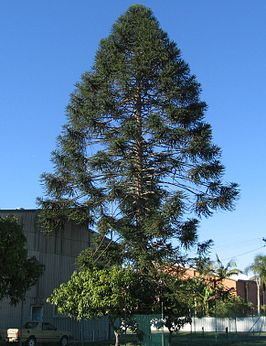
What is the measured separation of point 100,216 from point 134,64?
10914 mm

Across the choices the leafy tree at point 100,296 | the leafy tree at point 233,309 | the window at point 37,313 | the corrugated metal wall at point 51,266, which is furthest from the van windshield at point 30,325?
the leafy tree at point 233,309

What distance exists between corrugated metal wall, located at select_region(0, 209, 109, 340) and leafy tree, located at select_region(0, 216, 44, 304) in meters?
11.6

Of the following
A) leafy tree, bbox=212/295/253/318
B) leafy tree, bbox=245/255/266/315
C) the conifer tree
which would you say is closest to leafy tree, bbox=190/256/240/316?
the conifer tree

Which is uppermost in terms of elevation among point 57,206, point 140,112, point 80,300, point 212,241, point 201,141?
point 140,112

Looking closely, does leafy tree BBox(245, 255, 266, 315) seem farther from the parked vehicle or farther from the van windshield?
the van windshield

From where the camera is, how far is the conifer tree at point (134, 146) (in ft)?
117

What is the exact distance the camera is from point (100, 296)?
84.5 feet

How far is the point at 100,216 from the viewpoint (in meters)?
36.0

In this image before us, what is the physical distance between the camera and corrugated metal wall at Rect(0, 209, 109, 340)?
3556 centimetres

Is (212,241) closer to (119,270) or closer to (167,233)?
(167,233)

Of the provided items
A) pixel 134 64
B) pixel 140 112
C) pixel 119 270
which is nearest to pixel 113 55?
pixel 134 64

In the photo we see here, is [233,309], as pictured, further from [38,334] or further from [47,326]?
[38,334]

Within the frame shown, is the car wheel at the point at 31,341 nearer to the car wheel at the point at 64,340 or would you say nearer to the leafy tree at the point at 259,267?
the car wheel at the point at 64,340

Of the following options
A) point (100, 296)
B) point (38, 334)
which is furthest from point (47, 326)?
point (100, 296)
